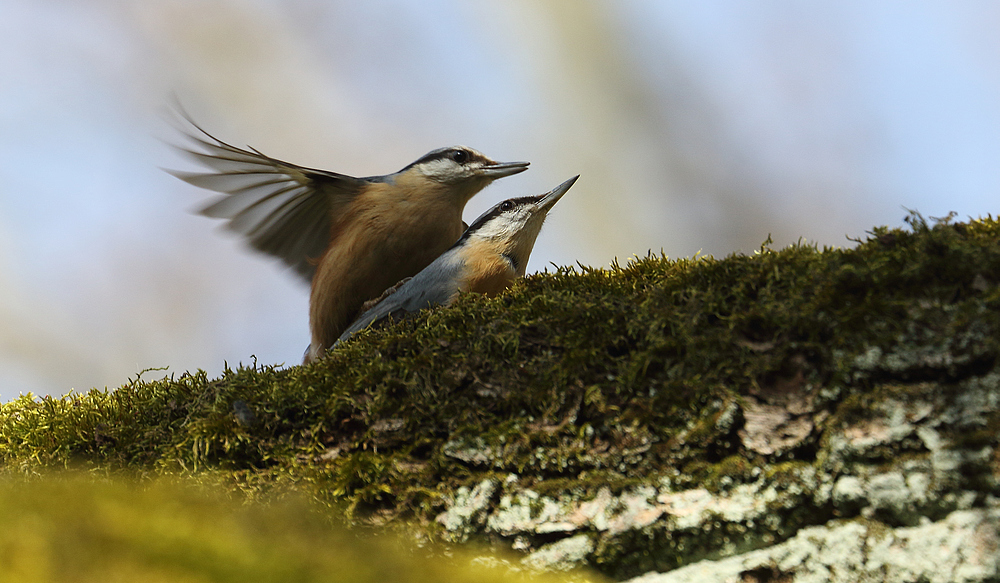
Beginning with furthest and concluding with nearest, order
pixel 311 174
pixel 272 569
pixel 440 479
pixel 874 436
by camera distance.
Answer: pixel 311 174 → pixel 440 479 → pixel 874 436 → pixel 272 569

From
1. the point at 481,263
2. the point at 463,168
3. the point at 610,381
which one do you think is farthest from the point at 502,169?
the point at 610,381

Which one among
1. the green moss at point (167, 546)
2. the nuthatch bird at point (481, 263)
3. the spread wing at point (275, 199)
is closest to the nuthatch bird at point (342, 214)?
the spread wing at point (275, 199)

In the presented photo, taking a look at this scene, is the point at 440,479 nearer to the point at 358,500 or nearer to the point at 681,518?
the point at 358,500

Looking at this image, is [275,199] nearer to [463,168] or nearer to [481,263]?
[463,168]

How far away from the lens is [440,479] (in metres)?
1.79

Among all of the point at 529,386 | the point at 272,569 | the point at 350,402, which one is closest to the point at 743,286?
the point at 529,386

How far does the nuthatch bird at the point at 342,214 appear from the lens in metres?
3.29

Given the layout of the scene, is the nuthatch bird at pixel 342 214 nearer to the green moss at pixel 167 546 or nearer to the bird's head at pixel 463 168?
the bird's head at pixel 463 168

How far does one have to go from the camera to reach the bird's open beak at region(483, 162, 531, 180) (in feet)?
11.6

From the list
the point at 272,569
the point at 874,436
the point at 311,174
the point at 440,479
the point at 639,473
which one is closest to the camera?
the point at 272,569

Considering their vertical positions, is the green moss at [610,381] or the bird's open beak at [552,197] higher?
the bird's open beak at [552,197]

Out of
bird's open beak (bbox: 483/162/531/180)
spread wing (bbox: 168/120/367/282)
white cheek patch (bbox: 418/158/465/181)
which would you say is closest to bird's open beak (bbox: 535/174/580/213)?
bird's open beak (bbox: 483/162/531/180)

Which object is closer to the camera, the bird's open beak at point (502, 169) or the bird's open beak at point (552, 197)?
the bird's open beak at point (552, 197)

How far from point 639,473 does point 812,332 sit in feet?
1.75
